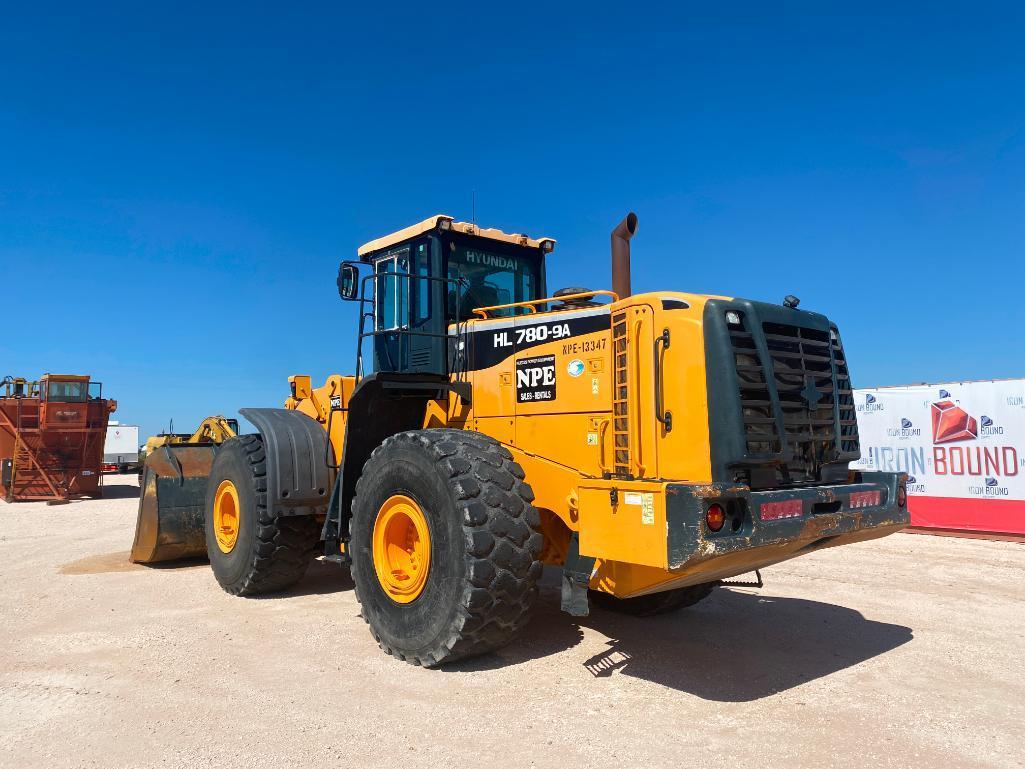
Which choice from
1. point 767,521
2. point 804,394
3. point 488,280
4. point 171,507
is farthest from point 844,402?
point 171,507

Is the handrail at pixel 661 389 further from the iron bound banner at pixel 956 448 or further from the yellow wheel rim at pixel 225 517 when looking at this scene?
the iron bound banner at pixel 956 448

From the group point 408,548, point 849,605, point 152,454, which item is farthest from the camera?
point 152,454

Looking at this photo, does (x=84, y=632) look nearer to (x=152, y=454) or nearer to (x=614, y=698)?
(x=152, y=454)

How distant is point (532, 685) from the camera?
4.72 m

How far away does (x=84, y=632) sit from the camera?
609 cm

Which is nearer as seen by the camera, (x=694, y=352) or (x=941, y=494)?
(x=694, y=352)

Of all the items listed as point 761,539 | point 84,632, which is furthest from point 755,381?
point 84,632

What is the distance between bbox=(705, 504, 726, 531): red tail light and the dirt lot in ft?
3.60

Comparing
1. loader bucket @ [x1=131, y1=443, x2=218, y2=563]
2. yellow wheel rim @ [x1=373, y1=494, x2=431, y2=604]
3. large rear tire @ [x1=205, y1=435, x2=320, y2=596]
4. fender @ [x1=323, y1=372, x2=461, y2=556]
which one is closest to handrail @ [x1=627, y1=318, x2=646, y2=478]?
yellow wheel rim @ [x1=373, y1=494, x2=431, y2=604]

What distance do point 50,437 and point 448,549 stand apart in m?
20.1

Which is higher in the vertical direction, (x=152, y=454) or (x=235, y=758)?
(x=152, y=454)

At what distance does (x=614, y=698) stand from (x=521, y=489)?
4.55ft

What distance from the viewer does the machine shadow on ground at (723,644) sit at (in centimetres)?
498

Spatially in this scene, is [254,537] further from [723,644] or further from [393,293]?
[723,644]
